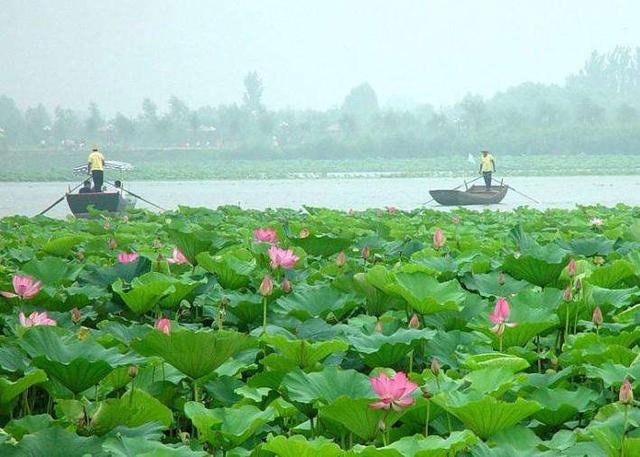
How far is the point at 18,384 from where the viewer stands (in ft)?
5.56

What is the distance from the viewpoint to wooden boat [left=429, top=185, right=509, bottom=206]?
57.1 ft

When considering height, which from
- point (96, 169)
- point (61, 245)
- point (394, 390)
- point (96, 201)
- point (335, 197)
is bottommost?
point (335, 197)

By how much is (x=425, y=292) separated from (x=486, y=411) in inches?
32.0

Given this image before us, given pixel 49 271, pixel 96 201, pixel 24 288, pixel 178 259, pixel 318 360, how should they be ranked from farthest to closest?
pixel 96 201
pixel 178 259
pixel 49 271
pixel 24 288
pixel 318 360

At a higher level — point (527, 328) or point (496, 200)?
point (527, 328)

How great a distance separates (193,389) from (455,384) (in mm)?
514

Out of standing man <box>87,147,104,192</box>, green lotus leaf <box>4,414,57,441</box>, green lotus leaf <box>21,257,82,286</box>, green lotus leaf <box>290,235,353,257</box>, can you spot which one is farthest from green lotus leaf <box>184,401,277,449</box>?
standing man <box>87,147,104,192</box>

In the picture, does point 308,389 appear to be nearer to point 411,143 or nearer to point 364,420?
point 364,420

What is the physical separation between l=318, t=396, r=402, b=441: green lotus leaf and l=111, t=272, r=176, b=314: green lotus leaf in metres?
0.85

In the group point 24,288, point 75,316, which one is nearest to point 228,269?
point 75,316

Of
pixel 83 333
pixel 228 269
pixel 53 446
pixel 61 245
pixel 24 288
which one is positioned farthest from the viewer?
pixel 61 245

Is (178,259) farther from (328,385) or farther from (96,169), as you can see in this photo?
(96,169)

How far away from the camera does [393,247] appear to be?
12.0ft

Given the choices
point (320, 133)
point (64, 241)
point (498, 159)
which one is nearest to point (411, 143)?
point (498, 159)
